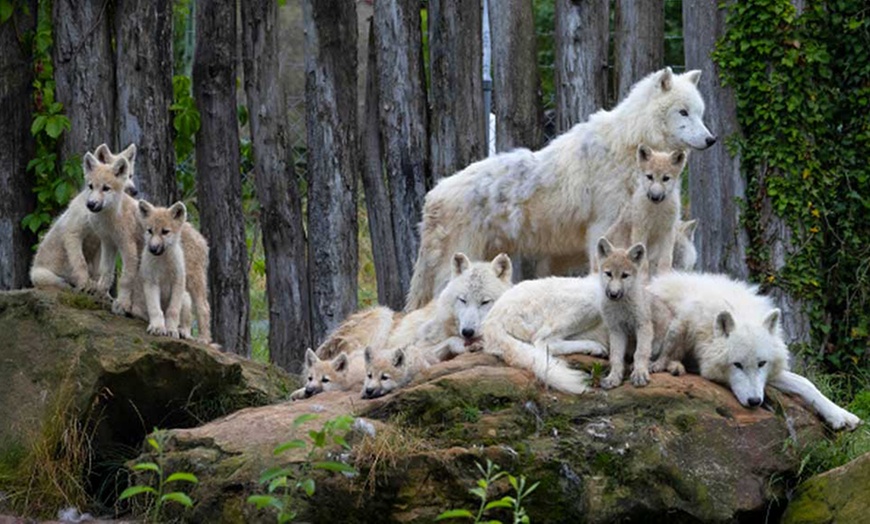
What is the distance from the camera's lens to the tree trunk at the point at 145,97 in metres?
12.0

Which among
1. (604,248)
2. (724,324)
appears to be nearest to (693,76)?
(604,248)

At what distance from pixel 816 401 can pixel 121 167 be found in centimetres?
517

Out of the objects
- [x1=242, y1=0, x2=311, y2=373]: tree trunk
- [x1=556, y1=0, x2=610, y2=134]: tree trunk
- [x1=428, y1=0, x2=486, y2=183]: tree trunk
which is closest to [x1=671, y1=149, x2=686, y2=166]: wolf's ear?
[x1=556, y1=0, x2=610, y2=134]: tree trunk

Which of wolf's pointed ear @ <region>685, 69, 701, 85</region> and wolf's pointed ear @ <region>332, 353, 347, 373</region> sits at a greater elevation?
wolf's pointed ear @ <region>685, 69, 701, 85</region>

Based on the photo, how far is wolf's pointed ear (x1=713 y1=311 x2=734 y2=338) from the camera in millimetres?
9375

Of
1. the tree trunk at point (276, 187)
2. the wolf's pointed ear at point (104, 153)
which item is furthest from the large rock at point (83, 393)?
the tree trunk at point (276, 187)

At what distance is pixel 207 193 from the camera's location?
1245 cm

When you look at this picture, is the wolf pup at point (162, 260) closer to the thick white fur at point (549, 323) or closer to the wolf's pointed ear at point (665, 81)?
the thick white fur at point (549, 323)

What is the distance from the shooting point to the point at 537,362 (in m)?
9.30

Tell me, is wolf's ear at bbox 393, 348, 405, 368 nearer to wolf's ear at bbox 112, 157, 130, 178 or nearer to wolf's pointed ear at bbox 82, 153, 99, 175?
wolf's ear at bbox 112, 157, 130, 178

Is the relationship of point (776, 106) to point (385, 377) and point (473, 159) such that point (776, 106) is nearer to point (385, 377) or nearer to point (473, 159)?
point (473, 159)

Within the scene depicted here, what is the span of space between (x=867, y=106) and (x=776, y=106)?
2.68 feet

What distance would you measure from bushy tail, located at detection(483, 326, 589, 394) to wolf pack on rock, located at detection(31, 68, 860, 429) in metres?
0.01

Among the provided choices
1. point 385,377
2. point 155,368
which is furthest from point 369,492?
point 155,368
